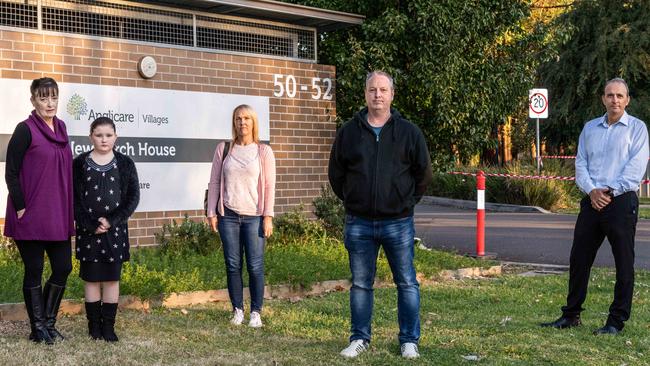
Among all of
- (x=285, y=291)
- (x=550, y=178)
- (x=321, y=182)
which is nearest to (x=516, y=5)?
(x=321, y=182)

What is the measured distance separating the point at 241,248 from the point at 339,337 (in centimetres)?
120

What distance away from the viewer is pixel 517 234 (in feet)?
49.1

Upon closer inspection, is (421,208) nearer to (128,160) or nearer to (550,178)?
(550,178)

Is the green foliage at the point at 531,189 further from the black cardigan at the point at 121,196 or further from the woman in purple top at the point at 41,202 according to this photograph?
the woman in purple top at the point at 41,202

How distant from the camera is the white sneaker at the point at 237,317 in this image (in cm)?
686

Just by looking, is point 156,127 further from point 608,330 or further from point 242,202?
point 608,330

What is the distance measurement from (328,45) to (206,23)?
213 centimetres

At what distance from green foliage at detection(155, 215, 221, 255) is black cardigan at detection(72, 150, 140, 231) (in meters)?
3.71

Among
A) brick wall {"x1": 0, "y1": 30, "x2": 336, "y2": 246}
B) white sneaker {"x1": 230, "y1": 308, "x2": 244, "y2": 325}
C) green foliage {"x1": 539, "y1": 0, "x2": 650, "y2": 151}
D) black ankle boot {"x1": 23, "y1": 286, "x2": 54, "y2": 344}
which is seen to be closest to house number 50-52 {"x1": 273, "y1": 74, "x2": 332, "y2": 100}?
brick wall {"x1": 0, "y1": 30, "x2": 336, "y2": 246}

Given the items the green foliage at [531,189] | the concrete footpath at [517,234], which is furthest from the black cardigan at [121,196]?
the green foliage at [531,189]

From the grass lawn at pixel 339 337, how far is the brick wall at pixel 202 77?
11.7ft

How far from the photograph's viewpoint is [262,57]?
11.6m

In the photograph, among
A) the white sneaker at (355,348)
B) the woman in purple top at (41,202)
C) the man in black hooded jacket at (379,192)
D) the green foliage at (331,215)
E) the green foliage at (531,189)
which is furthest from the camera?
the green foliage at (531,189)

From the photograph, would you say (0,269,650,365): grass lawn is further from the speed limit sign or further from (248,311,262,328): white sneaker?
the speed limit sign
